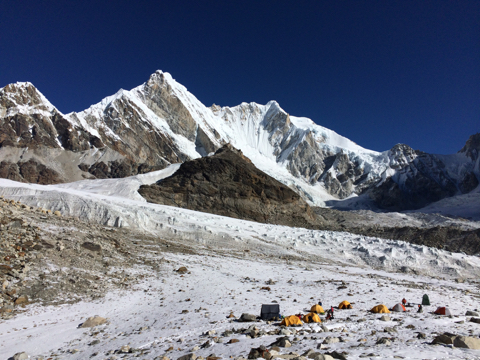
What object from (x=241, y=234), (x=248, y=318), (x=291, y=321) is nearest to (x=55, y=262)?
(x=248, y=318)

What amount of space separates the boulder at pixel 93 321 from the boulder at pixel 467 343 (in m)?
11.0

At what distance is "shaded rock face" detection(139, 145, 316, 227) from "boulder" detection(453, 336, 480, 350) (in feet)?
165

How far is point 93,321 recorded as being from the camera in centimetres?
1130

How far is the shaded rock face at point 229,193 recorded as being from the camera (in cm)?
5716

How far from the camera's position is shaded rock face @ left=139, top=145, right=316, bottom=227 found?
5716 centimetres

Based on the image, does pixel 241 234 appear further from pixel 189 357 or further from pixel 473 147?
pixel 473 147

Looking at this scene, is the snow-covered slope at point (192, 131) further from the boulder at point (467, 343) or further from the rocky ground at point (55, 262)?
the boulder at point (467, 343)

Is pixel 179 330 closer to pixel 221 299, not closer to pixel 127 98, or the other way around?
pixel 221 299

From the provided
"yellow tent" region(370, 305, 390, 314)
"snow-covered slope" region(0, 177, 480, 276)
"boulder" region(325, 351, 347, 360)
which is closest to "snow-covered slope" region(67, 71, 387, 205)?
"snow-covered slope" region(0, 177, 480, 276)

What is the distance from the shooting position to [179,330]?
10.1 meters

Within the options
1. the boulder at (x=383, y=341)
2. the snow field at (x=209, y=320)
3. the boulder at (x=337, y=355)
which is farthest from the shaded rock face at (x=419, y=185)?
the boulder at (x=337, y=355)

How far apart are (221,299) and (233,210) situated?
43392mm

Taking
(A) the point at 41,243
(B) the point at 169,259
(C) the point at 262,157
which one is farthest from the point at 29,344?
(C) the point at 262,157

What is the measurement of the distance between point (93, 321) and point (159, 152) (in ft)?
440
